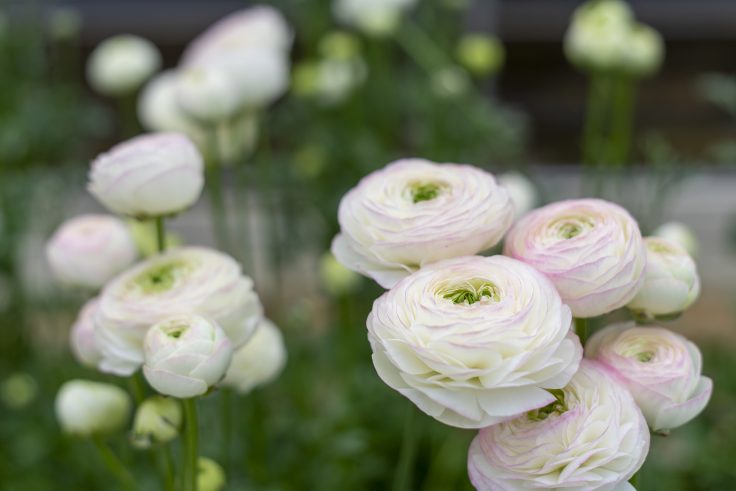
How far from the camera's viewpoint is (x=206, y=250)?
20.2 inches

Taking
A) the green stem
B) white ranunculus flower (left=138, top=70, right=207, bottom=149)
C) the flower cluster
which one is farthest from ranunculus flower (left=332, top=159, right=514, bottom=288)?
white ranunculus flower (left=138, top=70, right=207, bottom=149)

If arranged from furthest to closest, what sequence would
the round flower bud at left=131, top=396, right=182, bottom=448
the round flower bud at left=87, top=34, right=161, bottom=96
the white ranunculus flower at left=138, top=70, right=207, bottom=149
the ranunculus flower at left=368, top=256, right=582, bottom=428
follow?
the round flower bud at left=87, top=34, right=161, bottom=96 → the white ranunculus flower at left=138, top=70, right=207, bottom=149 → the round flower bud at left=131, top=396, right=182, bottom=448 → the ranunculus flower at left=368, top=256, right=582, bottom=428

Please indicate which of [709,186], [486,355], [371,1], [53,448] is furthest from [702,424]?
[709,186]

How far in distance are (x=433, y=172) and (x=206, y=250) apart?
0.43 feet

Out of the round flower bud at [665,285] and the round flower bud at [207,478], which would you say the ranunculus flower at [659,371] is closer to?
the round flower bud at [665,285]

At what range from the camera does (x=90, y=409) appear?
0.56m

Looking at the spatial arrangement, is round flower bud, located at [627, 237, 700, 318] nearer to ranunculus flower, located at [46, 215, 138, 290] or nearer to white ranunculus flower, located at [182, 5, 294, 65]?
ranunculus flower, located at [46, 215, 138, 290]

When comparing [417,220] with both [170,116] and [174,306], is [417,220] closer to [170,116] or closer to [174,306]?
[174,306]

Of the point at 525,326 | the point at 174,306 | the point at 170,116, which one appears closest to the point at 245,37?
the point at 170,116

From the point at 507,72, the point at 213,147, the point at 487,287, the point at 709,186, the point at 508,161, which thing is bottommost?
the point at 709,186

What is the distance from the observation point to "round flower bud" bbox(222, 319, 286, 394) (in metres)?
0.57

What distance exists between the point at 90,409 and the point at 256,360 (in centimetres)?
A: 10

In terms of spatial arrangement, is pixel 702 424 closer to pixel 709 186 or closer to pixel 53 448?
pixel 53 448

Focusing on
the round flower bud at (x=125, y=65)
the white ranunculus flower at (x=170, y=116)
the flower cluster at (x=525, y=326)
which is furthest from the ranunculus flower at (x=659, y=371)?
the round flower bud at (x=125, y=65)
